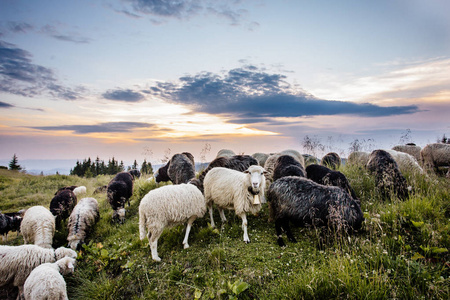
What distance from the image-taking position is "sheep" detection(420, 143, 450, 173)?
12.5m

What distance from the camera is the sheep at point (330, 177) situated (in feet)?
22.6

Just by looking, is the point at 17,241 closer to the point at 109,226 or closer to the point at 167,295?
the point at 109,226

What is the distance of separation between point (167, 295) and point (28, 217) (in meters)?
7.00

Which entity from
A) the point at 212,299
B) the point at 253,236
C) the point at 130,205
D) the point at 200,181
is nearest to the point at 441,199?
the point at 253,236

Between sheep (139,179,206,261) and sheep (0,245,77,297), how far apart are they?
2935 mm

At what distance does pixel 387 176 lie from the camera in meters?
6.91

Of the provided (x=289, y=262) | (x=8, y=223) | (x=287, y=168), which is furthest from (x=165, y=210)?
(x=8, y=223)

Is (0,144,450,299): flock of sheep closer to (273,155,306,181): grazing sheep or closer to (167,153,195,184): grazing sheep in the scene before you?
(273,155,306,181): grazing sheep

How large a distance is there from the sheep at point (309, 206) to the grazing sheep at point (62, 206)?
30.3 ft

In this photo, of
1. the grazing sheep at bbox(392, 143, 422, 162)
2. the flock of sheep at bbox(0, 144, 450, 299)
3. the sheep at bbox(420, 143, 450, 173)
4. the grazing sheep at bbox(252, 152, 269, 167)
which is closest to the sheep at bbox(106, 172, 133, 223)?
the flock of sheep at bbox(0, 144, 450, 299)

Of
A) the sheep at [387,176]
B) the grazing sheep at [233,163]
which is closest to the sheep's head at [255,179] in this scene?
the grazing sheep at [233,163]

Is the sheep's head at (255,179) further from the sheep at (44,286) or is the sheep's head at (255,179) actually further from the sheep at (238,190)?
the sheep at (44,286)

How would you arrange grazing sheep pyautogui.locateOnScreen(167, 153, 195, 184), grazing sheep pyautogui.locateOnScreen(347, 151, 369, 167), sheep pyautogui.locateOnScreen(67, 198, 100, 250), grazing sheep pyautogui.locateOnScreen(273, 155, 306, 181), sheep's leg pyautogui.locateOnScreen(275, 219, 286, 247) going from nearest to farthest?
sheep's leg pyautogui.locateOnScreen(275, 219, 286, 247)
grazing sheep pyautogui.locateOnScreen(273, 155, 306, 181)
sheep pyautogui.locateOnScreen(67, 198, 100, 250)
grazing sheep pyautogui.locateOnScreen(167, 153, 195, 184)
grazing sheep pyautogui.locateOnScreen(347, 151, 369, 167)

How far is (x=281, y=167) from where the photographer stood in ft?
27.2
